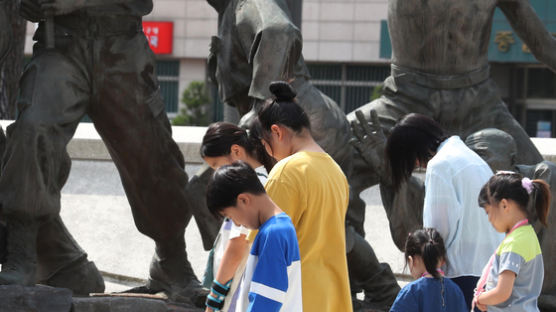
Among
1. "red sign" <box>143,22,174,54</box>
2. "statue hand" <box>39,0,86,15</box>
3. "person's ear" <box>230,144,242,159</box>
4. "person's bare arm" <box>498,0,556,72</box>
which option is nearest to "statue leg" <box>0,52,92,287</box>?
"statue hand" <box>39,0,86,15</box>

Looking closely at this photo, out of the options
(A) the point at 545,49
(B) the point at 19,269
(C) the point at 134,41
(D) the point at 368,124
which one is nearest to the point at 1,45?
(C) the point at 134,41

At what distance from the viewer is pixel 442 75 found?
643 cm

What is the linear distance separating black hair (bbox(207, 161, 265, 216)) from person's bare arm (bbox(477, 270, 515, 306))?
1.12 m

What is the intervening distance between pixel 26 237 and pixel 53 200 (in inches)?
8.7

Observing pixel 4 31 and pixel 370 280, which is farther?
pixel 370 280

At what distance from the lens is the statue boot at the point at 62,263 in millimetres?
6164

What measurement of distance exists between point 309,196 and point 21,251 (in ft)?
6.89

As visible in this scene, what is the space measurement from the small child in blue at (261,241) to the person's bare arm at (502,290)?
91 centimetres

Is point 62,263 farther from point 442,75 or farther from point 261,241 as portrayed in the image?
point 261,241

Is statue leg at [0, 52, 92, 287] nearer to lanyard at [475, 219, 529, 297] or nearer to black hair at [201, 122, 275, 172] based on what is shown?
black hair at [201, 122, 275, 172]

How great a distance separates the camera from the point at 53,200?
555 centimetres

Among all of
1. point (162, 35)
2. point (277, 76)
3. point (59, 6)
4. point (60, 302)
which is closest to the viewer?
point (60, 302)

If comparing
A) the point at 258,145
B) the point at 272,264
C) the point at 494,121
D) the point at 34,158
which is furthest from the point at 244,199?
the point at 494,121

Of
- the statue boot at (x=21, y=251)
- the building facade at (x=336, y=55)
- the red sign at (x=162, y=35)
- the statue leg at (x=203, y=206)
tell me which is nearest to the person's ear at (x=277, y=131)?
the statue boot at (x=21, y=251)
